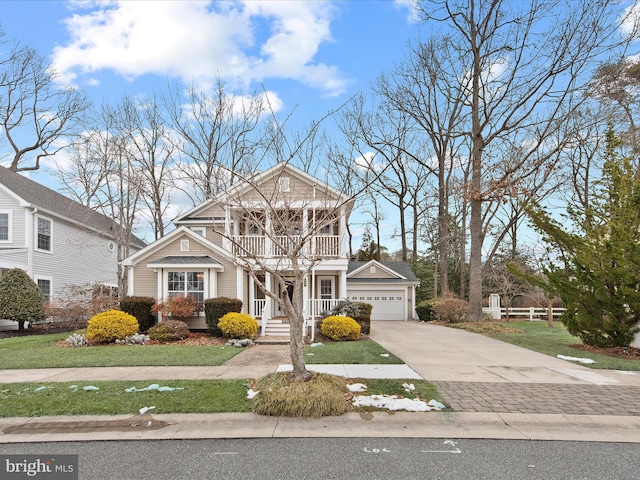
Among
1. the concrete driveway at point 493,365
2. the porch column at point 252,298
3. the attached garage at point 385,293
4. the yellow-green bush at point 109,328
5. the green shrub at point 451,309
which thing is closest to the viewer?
the concrete driveway at point 493,365

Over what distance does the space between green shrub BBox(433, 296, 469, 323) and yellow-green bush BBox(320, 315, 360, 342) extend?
30.0 feet

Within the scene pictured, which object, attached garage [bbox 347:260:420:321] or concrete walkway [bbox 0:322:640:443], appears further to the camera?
attached garage [bbox 347:260:420:321]

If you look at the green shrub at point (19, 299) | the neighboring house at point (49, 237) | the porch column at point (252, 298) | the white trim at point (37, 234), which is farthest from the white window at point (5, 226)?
the porch column at point (252, 298)

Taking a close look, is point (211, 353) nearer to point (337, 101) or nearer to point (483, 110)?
point (337, 101)

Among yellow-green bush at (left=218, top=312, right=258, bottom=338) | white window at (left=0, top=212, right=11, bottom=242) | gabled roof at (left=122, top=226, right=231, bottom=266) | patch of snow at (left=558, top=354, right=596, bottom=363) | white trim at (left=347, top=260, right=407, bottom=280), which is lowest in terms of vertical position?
patch of snow at (left=558, top=354, right=596, bottom=363)

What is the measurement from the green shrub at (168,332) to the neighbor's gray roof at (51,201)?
34.6ft

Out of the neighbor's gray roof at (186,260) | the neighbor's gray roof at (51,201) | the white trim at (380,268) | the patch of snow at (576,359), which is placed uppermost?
the neighbor's gray roof at (51,201)

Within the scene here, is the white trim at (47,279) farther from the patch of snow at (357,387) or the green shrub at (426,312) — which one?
the green shrub at (426,312)

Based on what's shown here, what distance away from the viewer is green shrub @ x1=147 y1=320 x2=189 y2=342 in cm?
1259

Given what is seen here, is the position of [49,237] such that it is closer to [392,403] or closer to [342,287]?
Result: [342,287]

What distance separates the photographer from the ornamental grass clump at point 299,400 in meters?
5.17

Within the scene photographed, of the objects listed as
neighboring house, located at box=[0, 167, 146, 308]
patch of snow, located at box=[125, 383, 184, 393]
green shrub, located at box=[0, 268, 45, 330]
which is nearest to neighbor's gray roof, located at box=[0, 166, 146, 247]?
neighboring house, located at box=[0, 167, 146, 308]

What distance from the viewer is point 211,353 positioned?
10031 millimetres

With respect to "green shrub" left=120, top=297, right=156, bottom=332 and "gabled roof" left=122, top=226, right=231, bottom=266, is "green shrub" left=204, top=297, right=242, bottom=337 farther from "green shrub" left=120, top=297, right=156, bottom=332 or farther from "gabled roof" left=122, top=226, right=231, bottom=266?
"green shrub" left=120, top=297, right=156, bottom=332
